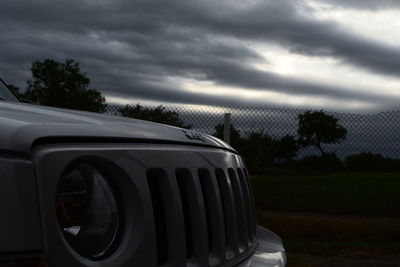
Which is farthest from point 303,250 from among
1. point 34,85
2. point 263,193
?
point 34,85

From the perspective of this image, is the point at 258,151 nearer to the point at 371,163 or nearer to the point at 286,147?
the point at 286,147

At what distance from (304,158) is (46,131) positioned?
1222cm

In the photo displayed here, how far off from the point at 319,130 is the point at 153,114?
360 cm

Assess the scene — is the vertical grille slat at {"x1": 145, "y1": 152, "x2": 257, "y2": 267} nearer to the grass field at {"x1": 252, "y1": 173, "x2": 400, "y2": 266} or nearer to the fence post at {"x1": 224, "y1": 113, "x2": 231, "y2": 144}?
the grass field at {"x1": 252, "y1": 173, "x2": 400, "y2": 266}

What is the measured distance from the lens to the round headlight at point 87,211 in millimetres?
1421

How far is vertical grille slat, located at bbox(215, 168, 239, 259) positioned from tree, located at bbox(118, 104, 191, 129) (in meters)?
8.32

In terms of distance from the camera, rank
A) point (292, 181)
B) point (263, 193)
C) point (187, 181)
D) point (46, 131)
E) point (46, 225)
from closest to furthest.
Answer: point (46, 225) < point (46, 131) < point (187, 181) < point (263, 193) < point (292, 181)

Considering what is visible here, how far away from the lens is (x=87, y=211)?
1477 millimetres

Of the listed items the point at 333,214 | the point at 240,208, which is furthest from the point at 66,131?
the point at 333,214

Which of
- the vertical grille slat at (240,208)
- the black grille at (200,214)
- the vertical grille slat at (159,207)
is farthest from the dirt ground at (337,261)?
the vertical grille slat at (159,207)

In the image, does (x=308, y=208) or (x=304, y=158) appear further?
(x=304, y=158)

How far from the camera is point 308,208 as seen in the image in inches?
473

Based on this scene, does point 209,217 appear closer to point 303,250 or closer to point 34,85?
point 303,250

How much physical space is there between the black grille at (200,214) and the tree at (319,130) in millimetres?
9173
